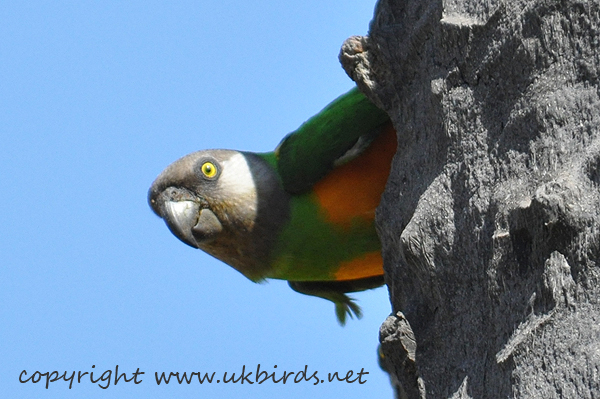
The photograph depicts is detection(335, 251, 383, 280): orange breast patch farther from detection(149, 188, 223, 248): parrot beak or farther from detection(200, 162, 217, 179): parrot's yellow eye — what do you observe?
detection(200, 162, 217, 179): parrot's yellow eye

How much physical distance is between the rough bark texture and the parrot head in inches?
61.8

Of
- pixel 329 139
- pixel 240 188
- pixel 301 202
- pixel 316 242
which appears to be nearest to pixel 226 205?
pixel 240 188

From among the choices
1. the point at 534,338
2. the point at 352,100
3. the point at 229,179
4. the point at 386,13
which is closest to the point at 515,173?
the point at 534,338

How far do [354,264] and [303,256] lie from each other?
0.33 metres

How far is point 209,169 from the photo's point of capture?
485cm

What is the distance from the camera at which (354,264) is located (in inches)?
177

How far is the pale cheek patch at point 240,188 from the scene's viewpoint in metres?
4.64

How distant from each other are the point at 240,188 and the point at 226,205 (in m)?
0.15

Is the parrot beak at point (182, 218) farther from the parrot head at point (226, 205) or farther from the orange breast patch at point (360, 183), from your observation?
the orange breast patch at point (360, 183)

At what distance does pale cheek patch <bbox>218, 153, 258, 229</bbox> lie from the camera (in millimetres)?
4641

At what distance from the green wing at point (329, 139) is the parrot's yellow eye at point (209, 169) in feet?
1.79

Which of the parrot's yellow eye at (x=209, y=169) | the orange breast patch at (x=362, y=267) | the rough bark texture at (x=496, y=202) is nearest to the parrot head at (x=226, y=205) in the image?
the parrot's yellow eye at (x=209, y=169)

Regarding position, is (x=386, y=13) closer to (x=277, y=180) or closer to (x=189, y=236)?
(x=277, y=180)

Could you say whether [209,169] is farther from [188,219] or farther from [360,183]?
[360,183]
